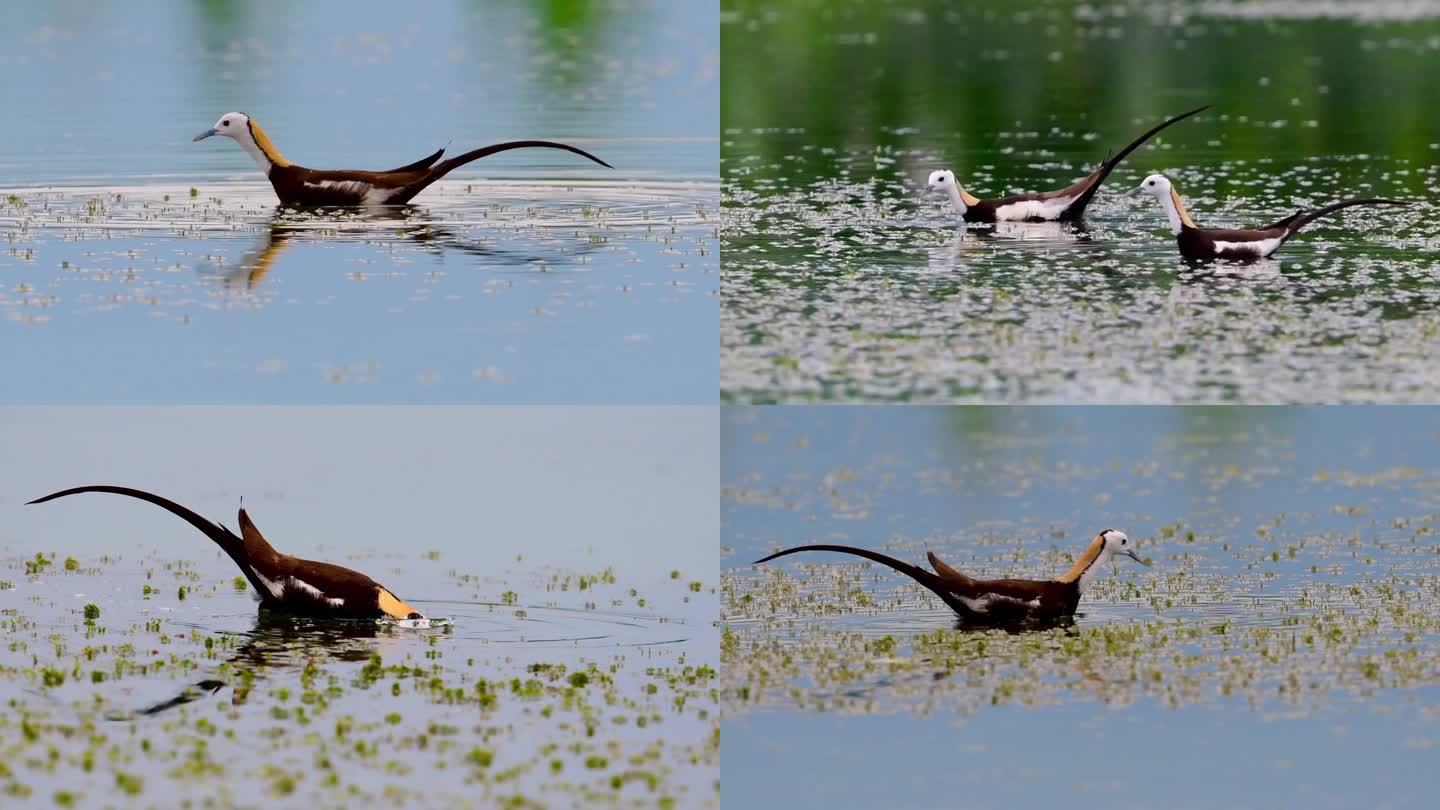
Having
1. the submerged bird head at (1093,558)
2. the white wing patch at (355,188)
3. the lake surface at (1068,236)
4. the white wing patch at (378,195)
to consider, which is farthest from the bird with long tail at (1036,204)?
the white wing patch at (355,188)

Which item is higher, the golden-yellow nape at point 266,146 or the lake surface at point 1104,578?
the golden-yellow nape at point 266,146

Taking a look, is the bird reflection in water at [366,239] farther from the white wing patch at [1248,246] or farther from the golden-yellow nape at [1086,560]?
the white wing patch at [1248,246]

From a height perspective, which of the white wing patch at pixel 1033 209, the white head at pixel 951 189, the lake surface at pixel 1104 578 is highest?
the white head at pixel 951 189

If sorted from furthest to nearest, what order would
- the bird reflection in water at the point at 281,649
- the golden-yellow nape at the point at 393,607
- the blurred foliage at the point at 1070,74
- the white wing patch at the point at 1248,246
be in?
the blurred foliage at the point at 1070,74
the white wing patch at the point at 1248,246
the golden-yellow nape at the point at 393,607
the bird reflection in water at the point at 281,649

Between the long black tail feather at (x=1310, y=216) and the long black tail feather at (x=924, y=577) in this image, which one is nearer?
the long black tail feather at (x=924, y=577)

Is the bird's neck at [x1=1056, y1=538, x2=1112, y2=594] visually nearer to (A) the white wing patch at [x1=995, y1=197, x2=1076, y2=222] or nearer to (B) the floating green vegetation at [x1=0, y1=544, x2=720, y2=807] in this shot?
(B) the floating green vegetation at [x1=0, y1=544, x2=720, y2=807]

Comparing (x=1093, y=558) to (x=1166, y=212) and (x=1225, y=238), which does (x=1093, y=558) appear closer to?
(x=1225, y=238)

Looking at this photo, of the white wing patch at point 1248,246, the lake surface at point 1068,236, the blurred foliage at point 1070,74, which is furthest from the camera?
the blurred foliage at point 1070,74

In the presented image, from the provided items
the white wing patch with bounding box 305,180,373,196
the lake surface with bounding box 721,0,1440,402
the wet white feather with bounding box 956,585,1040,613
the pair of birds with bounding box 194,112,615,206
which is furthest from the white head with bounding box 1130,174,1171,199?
the white wing patch with bounding box 305,180,373,196

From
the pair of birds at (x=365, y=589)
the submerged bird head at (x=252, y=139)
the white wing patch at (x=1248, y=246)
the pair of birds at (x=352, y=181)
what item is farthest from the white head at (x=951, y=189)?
the submerged bird head at (x=252, y=139)
